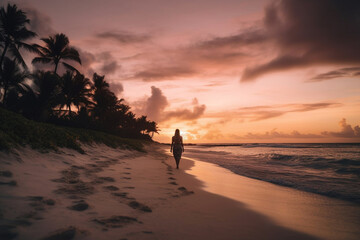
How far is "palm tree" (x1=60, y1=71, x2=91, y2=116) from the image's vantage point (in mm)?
26625

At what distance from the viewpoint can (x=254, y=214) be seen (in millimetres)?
2875

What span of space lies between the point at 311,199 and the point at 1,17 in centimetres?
2926

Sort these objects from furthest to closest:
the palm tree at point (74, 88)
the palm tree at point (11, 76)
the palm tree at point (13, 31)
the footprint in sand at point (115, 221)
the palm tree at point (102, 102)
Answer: the palm tree at point (102, 102)
the palm tree at point (74, 88)
the palm tree at point (11, 76)
the palm tree at point (13, 31)
the footprint in sand at point (115, 221)

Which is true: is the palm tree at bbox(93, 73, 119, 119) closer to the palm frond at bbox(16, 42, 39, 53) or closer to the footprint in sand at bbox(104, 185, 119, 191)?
the palm frond at bbox(16, 42, 39, 53)

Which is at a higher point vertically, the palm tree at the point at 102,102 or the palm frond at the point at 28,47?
the palm frond at the point at 28,47

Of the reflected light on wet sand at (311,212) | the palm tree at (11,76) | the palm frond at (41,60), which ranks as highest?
the palm frond at (41,60)

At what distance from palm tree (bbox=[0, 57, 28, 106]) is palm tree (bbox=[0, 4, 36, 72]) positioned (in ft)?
10.8

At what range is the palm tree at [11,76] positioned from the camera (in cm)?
2341

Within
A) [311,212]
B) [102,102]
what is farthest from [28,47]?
[311,212]

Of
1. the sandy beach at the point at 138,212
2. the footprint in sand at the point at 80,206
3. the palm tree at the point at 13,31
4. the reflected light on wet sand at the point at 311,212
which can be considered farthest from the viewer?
the palm tree at the point at 13,31

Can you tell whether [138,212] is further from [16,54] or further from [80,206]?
[16,54]

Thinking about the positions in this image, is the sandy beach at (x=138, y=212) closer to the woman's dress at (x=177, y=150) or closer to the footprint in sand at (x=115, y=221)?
the footprint in sand at (x=115, y=221)

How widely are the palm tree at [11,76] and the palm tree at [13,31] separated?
3.29 m

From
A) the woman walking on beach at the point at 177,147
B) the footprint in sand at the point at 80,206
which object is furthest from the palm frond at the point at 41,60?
the footprint in sand at the point at 80,206
